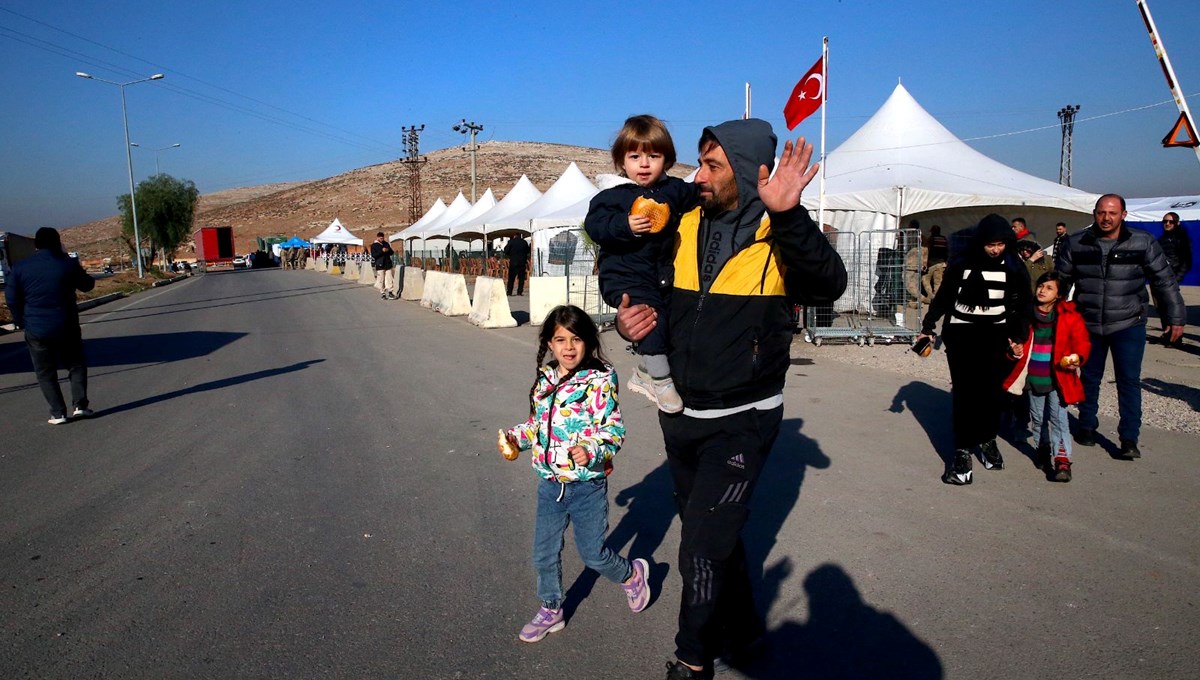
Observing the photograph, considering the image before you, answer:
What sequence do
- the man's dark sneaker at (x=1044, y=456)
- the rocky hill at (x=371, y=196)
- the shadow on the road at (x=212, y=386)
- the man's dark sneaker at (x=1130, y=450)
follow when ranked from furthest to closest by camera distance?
the rocky hill at (x=371, y=196) → the shadow on the road at (x=212, y=386) → the man's dark sneaker at (x=1130, y=450) → the man's dark sneaker at (x=1044, y=456)

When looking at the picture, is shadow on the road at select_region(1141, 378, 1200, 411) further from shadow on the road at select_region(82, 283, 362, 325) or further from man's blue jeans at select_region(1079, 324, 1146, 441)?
shadow on the road at select_region(82, 283, 362, 325)

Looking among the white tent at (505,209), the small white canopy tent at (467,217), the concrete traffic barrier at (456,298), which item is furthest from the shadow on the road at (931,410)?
the small white canopy tent at (467,217)

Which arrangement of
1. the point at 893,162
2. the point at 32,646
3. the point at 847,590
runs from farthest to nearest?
the point at 893,162, the point at 847,590, the point at 32,646

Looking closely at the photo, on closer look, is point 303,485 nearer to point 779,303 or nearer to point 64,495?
point 64,495

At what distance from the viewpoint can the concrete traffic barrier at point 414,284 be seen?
22109 millimetres

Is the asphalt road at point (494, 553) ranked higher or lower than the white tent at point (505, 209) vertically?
lower

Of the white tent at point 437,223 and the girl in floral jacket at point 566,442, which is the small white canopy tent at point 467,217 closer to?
the white tent at point 437,223

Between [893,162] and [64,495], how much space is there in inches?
614

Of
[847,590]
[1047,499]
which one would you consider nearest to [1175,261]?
[1047,499]

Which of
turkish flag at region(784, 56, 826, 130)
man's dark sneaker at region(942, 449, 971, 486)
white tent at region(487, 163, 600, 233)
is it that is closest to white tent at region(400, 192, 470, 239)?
white tent at region(487, 163, 600, 233)

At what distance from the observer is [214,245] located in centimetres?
6009

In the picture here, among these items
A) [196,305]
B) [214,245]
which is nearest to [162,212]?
[214,245]

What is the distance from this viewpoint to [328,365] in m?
10.7

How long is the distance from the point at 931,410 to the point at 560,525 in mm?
5390
